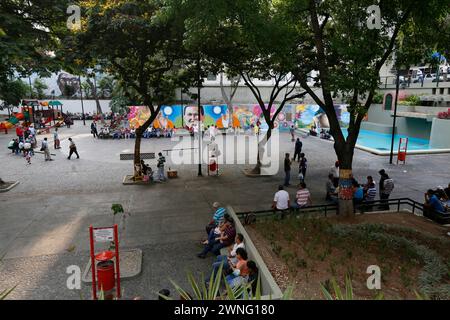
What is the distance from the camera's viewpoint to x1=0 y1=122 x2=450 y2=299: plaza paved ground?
8172mm

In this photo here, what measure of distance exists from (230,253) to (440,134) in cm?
2516

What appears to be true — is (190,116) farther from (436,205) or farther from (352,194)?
(436,205)

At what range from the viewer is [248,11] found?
920 cm

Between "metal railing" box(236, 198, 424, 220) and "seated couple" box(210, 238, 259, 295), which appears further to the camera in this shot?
"metal railing" box(236, 198, 424, 220)

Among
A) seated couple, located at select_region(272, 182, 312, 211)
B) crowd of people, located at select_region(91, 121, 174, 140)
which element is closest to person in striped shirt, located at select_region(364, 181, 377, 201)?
seated couple, located at select_region(272, 182, 312, 211)

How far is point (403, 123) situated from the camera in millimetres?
35625

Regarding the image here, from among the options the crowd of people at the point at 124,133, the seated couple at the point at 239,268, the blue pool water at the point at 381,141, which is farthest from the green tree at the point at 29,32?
the blue pool water at the point at 381,141

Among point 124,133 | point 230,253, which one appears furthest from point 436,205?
point 124,133

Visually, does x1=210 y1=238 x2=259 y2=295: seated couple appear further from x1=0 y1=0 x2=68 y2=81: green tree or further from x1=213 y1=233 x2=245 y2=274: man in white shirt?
x1=0 y1=0 x2=68 y2=81: green tree

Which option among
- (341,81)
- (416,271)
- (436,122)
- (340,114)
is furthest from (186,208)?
(340,114)

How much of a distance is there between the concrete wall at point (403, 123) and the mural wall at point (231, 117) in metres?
3.19

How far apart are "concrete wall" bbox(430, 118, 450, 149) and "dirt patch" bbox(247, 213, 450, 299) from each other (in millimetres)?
19236

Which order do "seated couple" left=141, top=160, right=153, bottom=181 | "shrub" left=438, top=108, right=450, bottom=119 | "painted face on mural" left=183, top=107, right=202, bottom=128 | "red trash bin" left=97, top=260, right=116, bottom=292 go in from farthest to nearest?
"painted face on mural" left=183, top=107, right=202, bottom=128 < "shrub" left=438, top=108, right=450, bottom=119 < "seated couple" left=141, top=160, right=153, bottom=181 < "red trash bin" left=97, top=260, right=116, bottom=292

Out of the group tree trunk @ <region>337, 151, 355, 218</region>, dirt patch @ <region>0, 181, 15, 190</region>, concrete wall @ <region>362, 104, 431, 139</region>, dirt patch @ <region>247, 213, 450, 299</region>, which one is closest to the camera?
dirt patch @ <region>247, 213, 450, 299</region>
